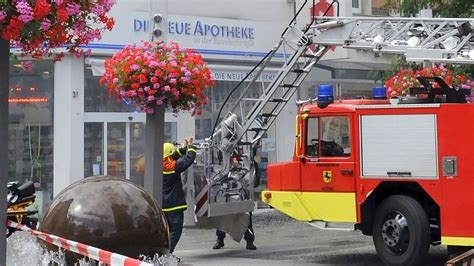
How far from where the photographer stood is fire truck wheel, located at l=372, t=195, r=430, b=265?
30.8ft

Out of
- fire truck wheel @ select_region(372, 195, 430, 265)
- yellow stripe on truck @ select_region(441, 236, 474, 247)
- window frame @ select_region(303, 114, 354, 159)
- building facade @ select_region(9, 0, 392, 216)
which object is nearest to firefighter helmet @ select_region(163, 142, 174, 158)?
window frame @ select_region(303, 114, 354, 159)

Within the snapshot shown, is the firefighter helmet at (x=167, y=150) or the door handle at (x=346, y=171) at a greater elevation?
the firefighter helmet at (x=167, y=150)

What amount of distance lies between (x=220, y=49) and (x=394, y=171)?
9.17m

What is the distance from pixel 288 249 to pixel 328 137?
2646mm

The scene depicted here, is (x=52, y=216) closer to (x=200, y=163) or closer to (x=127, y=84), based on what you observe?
(x=127, y=84)

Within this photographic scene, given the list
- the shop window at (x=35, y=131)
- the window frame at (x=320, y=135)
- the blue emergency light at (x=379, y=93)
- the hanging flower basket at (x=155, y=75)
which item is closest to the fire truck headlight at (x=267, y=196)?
the window frame at (x=320, y=135)

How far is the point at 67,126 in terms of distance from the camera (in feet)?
53.1

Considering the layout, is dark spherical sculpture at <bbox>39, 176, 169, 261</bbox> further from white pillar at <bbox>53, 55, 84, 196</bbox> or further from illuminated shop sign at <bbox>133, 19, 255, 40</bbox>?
illuminated shop sign at <bbox>133, 19, 255, 40</bbox>

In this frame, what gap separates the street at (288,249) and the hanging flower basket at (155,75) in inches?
124

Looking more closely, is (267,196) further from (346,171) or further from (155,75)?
(155,75)

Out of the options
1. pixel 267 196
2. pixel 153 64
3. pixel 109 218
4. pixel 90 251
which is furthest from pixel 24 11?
pixel 267 196

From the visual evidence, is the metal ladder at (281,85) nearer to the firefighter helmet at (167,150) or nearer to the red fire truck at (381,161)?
the red fire truck at (381,161)

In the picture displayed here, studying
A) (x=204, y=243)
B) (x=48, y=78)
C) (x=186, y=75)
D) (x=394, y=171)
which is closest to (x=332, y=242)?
(x=204, y=243)

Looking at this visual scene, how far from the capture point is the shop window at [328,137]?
34.2 feet
